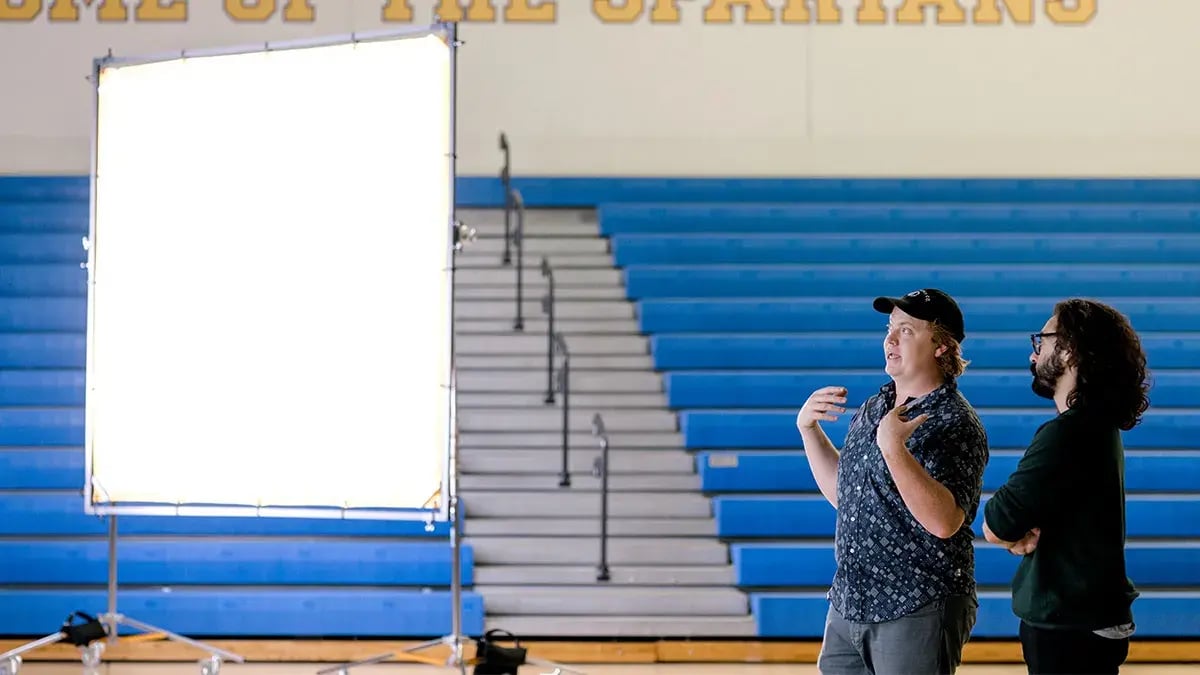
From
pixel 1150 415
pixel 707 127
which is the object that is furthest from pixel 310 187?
pixel 707 127

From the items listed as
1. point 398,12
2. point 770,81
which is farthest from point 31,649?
point 770,81

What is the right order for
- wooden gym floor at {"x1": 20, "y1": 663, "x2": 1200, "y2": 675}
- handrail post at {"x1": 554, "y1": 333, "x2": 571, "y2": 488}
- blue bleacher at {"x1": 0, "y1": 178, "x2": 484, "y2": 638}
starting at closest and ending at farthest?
wooden gym floor at {"x1": 20, "y1": 663, "x2": 1200, "y2": 675} → blue bleacher at {"x1": 0, "y1": 178, "x2": 484, "y2": 638} → handrail post at {"x1": 554, "y1": 333, "x2": 571, "y2": 488}

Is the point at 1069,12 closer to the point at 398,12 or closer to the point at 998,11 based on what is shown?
the point at 998,11

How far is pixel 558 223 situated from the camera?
9.10 metres

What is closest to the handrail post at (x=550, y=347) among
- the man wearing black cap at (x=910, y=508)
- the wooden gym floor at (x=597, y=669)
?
the wooden gym floor at (x=597, y=669)

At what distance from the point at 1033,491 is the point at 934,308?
40 cm

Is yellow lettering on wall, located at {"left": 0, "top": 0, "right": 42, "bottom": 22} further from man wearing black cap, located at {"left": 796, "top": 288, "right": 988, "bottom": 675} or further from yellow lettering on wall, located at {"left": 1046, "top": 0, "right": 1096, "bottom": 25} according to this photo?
man wearing black cap, located at {"left": 796, "top": 288, "right": 988, "bottom": 675}

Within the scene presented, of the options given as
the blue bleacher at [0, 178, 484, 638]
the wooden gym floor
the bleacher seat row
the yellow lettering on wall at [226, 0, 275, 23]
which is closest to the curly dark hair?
the wooden gym floor

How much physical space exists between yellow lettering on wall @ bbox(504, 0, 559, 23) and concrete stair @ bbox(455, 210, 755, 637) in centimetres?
202

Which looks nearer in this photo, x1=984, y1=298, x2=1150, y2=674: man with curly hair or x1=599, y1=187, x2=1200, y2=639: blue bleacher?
x1=984, y1=298, x2=1150, y2=674: man with curly hair

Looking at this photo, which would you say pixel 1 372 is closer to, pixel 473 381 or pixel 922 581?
pixel 473 381

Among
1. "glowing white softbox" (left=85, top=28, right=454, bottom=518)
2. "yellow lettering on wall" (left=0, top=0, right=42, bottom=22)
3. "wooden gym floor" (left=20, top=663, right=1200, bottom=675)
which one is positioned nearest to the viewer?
"glowing white softbox" (left=85, top=28, right=454, bottom=518)

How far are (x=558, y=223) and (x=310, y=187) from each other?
16.9ft

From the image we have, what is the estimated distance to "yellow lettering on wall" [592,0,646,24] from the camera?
9.66 m
